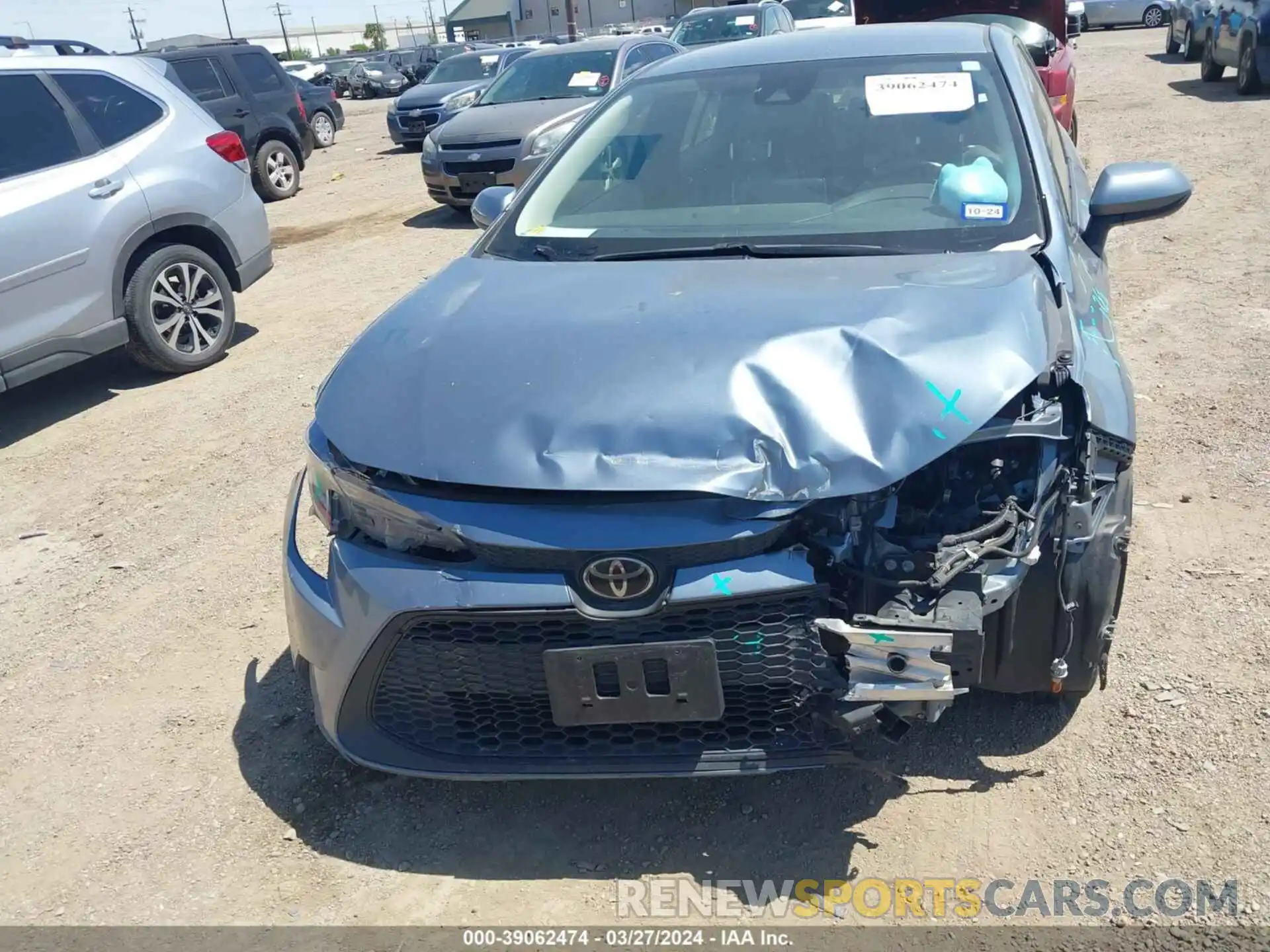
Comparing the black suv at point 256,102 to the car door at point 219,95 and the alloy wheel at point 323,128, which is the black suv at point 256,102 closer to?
the car door at point 219,95

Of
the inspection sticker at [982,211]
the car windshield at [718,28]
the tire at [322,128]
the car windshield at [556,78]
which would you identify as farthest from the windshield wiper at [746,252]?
the tire at [322,128]

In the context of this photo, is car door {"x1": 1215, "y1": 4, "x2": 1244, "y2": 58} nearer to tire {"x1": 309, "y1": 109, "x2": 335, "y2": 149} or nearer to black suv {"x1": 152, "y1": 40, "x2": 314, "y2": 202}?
black suv {"x1": 152, "y1": 40, "x2": 314, "y2": 202}

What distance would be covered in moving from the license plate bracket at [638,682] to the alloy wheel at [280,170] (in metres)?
12.2

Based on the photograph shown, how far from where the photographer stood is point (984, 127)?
337 centimetres

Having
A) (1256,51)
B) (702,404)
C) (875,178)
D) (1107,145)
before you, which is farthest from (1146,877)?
(1256,51)

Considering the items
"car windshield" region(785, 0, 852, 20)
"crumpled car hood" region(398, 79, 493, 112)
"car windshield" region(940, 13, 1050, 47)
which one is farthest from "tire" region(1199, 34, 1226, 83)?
"crumpled car hood" region(398, 79, 493, 112)

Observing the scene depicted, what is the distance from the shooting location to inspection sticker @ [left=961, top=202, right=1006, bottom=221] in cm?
307

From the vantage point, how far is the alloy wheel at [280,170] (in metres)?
13.1

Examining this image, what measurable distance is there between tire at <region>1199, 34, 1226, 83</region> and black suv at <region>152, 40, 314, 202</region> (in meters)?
A: 12.1

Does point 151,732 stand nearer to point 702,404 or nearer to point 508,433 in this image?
point 508,433

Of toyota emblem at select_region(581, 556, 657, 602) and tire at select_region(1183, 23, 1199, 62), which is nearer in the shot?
toyota emblem at select_region(581, 556, 657, 602)

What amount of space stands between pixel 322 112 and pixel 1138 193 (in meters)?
16.8

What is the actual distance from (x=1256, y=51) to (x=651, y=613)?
549 inches

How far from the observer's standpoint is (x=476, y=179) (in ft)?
32.7
